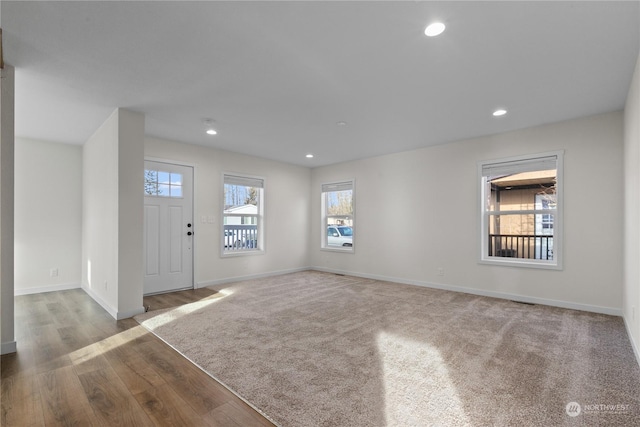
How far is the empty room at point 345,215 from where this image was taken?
6.34 ft

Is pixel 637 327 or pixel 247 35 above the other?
pixel 247 35

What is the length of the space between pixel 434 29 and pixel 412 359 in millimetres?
2532

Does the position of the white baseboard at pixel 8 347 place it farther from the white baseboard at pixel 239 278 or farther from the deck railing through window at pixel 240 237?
the deck railing through window at pixel 240 237

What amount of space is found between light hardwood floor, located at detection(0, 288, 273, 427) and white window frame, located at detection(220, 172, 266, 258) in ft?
7.84

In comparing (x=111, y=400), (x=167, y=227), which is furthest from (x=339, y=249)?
(x=111, y=400)

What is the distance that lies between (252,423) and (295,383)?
45 centimetres

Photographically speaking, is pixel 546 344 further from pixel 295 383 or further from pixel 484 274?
pixel 295 383

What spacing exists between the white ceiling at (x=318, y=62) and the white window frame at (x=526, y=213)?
21.0 inches

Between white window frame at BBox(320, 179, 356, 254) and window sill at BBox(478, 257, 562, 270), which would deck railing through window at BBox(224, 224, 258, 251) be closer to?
white window frame at BBox(320, 179, 356, 254)

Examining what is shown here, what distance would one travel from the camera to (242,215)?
19.4 feet

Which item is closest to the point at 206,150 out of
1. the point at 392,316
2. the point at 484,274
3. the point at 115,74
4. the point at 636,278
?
the point at 115,74

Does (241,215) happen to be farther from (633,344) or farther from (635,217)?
(633,344)

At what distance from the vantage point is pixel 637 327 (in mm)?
2475

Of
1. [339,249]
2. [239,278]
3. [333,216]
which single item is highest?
[333,216]
